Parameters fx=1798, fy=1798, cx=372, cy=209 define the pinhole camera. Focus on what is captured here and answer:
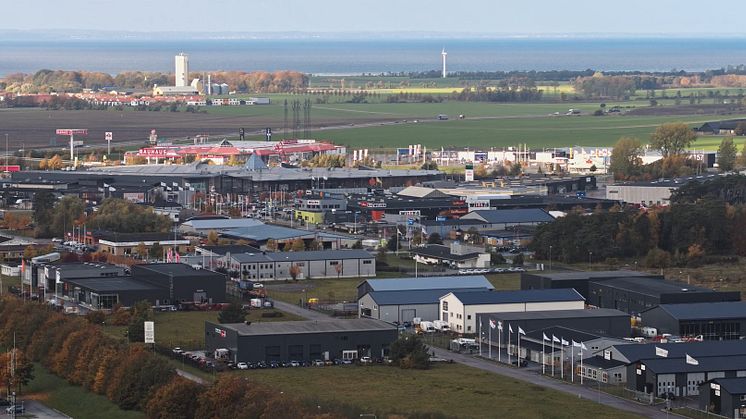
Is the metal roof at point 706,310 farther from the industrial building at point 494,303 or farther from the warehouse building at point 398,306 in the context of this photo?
the warehouse building at point 398,306

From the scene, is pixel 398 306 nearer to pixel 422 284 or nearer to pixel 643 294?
pixel 422 284

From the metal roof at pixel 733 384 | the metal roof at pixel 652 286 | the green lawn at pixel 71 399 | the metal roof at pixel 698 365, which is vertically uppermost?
the metal roof at pixel 733 384

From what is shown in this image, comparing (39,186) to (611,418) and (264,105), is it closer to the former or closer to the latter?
(611,418)

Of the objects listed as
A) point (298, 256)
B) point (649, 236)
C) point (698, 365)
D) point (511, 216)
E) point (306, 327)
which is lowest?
point (511, 216)

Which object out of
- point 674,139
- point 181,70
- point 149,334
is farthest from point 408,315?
point 181,70

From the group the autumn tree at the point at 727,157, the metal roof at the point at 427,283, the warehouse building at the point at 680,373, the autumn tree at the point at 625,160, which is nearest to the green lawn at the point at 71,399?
the warehouse building at the point at 680,373
